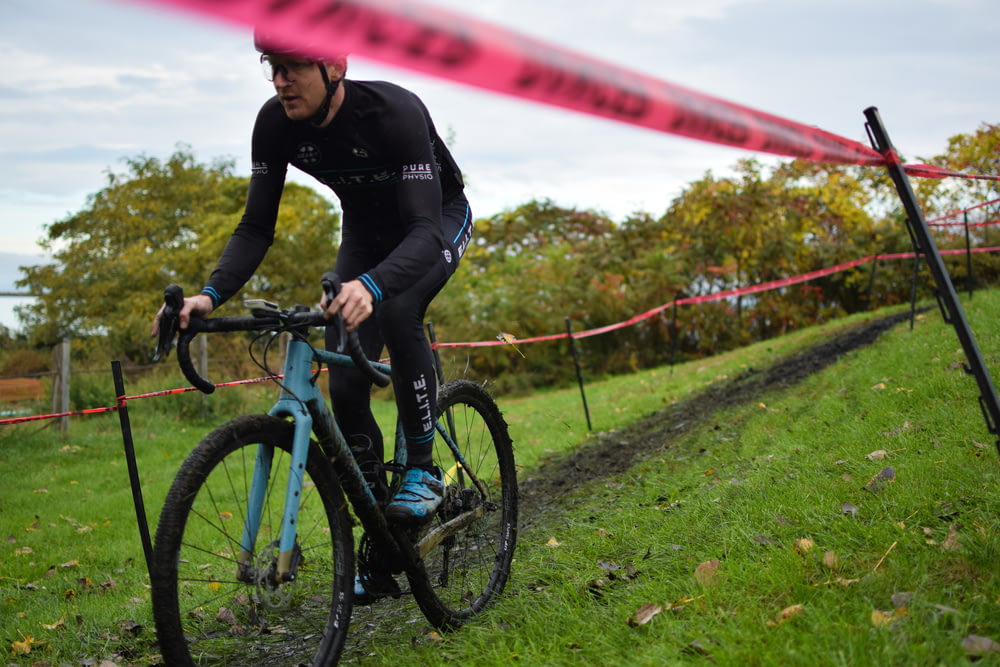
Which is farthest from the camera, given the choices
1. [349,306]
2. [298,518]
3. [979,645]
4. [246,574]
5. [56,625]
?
[56,625]

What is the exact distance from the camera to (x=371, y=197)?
3.34 m

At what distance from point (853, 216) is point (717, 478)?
13872 mm

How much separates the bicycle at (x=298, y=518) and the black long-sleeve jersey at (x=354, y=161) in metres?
0.49

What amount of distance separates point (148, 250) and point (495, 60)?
25914mm

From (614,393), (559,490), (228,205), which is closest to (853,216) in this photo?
(614,393)

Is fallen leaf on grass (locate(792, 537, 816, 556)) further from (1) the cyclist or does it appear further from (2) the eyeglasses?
(2) the eyeglasses

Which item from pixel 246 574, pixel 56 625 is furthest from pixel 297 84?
pixel 56 625

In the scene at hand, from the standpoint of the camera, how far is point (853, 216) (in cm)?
1680

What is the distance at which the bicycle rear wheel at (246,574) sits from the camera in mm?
2168

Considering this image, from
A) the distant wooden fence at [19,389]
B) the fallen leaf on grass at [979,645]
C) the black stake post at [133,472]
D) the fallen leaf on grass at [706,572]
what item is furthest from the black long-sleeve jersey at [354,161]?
the distant wooden fence at [19,389]

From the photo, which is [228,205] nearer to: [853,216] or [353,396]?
[853,216]

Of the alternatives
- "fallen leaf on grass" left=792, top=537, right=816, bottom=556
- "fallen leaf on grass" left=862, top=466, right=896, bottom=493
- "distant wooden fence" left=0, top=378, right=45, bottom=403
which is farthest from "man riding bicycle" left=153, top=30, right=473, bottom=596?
"distant wooden fence" left=0, top=378, right=45, bottom=403

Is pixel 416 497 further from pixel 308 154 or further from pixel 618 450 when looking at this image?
pixel 618 450

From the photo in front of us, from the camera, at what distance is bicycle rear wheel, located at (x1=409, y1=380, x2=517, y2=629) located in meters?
3.51
